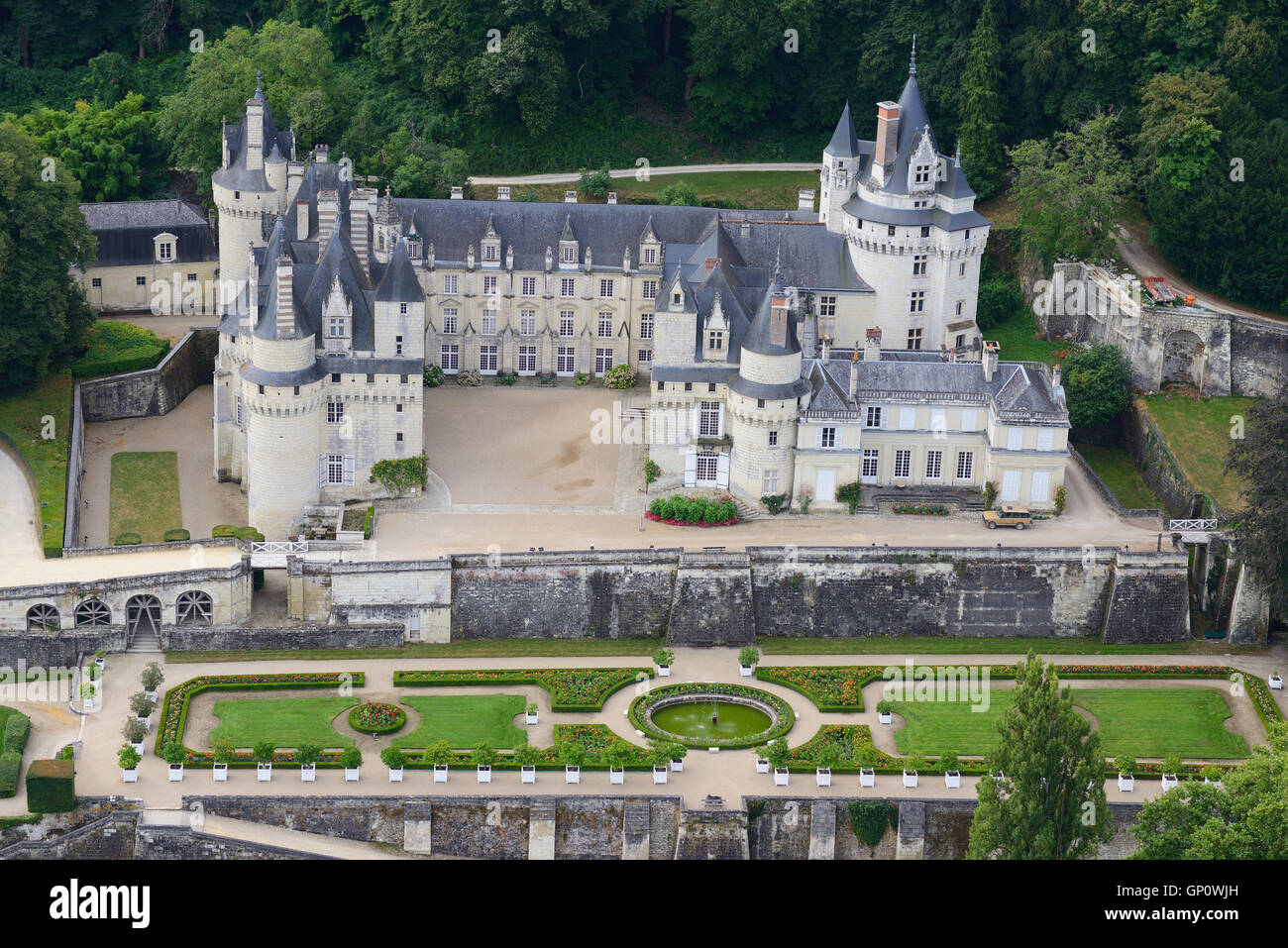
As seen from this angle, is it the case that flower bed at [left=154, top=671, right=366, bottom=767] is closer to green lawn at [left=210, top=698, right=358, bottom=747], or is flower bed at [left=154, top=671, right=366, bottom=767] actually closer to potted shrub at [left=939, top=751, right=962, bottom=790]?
green lawn at [left=210, top=698, right=358, bottom=747]

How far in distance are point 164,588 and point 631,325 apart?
26.6 meters

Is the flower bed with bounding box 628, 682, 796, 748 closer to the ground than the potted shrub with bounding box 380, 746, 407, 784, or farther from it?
farther from it

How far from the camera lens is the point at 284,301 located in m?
86.1

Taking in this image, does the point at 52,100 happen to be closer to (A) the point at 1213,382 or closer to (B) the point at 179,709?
(B) the point at 179,709

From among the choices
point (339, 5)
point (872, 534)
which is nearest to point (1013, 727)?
point (872, 534)

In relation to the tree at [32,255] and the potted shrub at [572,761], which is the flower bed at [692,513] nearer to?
the potted shrub at [572,761]

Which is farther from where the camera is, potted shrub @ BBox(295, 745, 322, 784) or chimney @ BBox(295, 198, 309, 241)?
chimney @ BBox(295, 198, 309, 241)

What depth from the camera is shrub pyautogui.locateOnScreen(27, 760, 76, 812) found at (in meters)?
72.3

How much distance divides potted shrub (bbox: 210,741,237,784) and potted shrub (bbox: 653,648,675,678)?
15.1m

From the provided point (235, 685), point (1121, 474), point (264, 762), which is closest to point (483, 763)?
point (264, 762)

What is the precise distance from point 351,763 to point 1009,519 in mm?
27599

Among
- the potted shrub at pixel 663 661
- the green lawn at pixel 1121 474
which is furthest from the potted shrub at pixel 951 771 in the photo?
the green lawn at pixel 1121 474

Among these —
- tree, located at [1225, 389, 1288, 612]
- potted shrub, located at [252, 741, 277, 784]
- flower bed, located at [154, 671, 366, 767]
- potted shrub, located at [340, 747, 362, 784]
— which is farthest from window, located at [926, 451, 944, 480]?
potted shrub, located at [252, 741, 277, 784]

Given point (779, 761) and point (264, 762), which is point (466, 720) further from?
point (779, 761)
